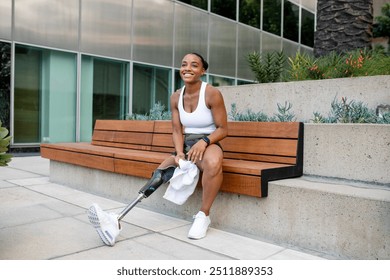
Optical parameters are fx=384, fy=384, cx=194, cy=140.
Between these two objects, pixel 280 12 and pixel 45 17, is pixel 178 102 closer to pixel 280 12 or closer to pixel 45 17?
pixel 45 17

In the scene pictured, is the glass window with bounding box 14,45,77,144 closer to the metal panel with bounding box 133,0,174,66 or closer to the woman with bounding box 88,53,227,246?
the metal panel with bounding box 133,0,174,66

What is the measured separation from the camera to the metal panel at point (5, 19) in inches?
382

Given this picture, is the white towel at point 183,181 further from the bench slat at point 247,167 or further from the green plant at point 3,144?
the green plant at point 3,144

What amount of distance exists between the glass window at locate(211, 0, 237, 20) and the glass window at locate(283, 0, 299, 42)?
3.78 m

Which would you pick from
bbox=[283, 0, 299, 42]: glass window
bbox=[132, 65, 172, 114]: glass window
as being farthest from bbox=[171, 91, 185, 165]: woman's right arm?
bbox=[283, 0, 299, 42]: glass window

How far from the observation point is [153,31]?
12930 millimetres

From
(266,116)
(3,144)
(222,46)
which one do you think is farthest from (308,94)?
(222,46)

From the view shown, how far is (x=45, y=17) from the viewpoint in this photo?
10.4 m

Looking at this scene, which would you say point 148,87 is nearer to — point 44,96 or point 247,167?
point 44,96

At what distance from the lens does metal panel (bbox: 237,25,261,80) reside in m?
16.2

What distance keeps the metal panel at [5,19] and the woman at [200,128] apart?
7.84 meters

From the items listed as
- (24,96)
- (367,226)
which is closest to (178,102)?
(367,226)

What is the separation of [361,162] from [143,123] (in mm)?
3042

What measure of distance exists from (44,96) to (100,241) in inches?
327
